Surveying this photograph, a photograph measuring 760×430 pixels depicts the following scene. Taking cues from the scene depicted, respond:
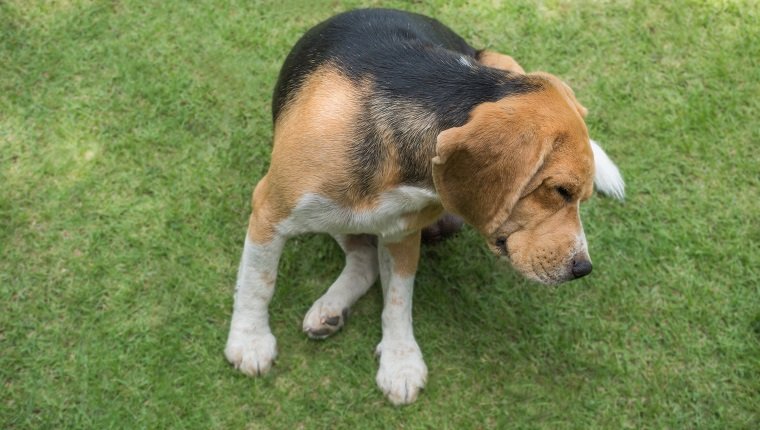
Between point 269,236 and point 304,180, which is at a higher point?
point 304,180

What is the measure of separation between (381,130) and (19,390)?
2.90 metres

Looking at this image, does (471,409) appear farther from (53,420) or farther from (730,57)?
(730,57)

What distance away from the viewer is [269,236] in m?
4.37

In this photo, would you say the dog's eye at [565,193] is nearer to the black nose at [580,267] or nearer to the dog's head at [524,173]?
the dog's head at [524,173]

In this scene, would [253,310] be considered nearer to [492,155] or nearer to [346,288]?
[346,288]

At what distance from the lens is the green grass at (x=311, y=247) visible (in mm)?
4934

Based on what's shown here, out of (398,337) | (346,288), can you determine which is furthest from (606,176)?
(346,288)

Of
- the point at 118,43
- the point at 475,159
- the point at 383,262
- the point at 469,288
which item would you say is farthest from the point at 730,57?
the point at 118,43

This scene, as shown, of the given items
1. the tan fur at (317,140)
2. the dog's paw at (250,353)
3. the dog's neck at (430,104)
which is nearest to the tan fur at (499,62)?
the dog's neck at (430,104)

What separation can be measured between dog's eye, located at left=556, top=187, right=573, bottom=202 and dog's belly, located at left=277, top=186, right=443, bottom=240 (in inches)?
23.9

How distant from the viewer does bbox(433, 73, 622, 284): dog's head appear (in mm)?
3324

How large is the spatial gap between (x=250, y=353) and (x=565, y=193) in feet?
7.72

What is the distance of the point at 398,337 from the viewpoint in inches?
197

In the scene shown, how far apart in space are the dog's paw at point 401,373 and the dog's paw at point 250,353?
2.46 feet
